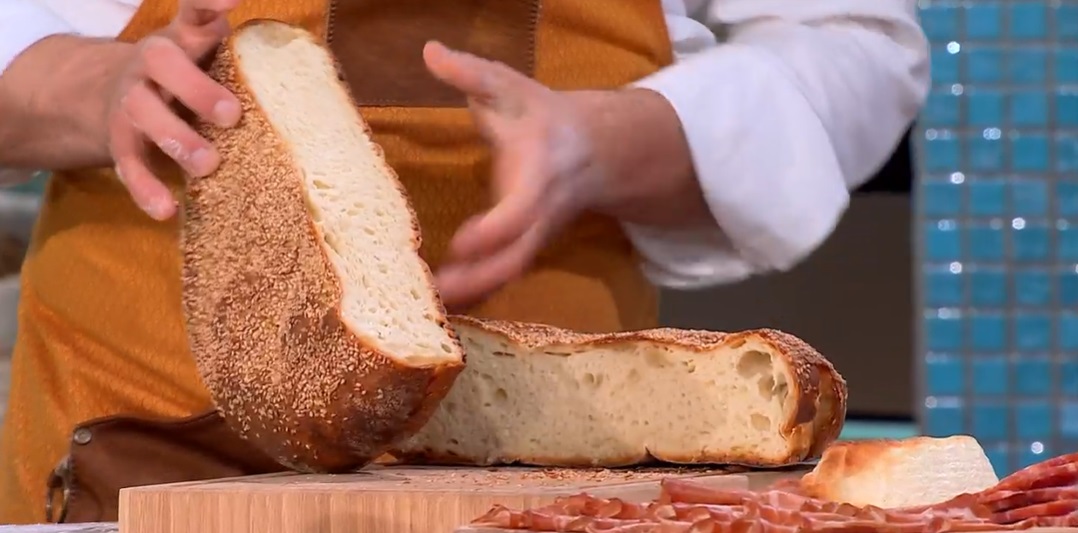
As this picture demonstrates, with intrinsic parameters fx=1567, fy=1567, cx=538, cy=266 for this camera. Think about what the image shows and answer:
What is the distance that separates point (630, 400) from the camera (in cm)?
98

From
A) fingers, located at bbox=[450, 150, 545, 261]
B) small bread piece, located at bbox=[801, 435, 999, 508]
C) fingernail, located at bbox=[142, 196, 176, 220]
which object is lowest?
small bread piece, located at bbox=[801, 435, 999, 508]

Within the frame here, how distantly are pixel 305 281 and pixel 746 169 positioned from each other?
14.9 inches

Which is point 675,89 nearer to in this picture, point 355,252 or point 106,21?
point 355,252

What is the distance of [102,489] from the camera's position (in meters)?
0.96

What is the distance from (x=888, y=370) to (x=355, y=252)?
1.68 metres

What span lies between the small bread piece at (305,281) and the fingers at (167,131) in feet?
0.04

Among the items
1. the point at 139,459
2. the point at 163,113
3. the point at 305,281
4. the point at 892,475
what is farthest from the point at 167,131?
the point at 892,475

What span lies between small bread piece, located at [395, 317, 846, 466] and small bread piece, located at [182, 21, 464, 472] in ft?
0.44

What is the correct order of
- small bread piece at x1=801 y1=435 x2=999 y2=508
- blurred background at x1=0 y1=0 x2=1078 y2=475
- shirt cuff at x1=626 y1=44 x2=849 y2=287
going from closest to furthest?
small bread piece at x1=801 y1=435 x2=999 y2=508 → shirt cuff at x1=626 y1=44 x2=849 y2=287 → blurred background at x1=0 y1=0 x2=1078 y2=475

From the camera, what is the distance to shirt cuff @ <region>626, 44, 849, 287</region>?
1.07 metres

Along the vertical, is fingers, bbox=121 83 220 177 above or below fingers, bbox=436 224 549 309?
above

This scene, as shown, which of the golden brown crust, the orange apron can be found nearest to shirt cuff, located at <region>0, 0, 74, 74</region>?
the orange apron

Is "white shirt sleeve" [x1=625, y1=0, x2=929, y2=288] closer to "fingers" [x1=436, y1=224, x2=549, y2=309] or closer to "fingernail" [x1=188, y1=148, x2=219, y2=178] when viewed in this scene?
"fingers" [x1=436, y1=224, x2=549, y2=309]

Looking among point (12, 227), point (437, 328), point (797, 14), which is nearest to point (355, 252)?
point (437, 328)
